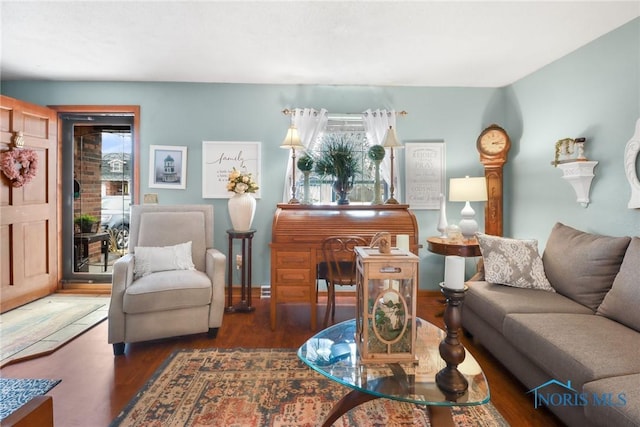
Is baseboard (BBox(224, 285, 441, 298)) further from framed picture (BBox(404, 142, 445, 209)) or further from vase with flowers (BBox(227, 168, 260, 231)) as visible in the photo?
framed picture (BBox(404, 142, 445, 209))

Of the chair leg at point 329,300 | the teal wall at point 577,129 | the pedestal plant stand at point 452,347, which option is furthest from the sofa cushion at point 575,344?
the chair leg at point 329,300

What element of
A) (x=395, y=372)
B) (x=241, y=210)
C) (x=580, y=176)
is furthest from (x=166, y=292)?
(x=580, y=176)

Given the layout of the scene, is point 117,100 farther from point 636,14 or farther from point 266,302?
point 636,14

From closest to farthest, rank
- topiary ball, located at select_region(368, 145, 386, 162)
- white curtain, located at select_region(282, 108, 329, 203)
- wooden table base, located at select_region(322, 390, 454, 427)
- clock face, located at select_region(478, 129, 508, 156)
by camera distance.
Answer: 1. wooden table base, located at select_region(322, 390, 454, 427)
2. topiary ball, located at select_region(368, 145, 386, 162)
3. clock face, located at select_region(478, 129, 508, 156)
4. white curtain, located at select_region(282, 108, 329, 203)

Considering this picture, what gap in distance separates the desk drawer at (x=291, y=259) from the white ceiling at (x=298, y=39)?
171 centimetres

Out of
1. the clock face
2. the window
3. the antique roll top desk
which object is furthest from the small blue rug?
the clock face

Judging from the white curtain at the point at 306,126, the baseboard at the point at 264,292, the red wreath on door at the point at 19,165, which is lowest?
the baseboard at the point at 264,292

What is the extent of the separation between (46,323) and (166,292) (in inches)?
53.7

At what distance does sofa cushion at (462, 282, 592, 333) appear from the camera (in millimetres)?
2057

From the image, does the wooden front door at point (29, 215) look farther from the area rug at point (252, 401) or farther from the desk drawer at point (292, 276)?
the desk drawer at point (292, 276)

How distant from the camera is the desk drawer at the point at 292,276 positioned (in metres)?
2.87

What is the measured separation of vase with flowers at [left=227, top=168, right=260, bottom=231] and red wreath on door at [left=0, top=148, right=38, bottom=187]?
1959 mm

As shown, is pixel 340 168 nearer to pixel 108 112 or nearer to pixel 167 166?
pixel 167 166

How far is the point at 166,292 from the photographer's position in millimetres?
2451
